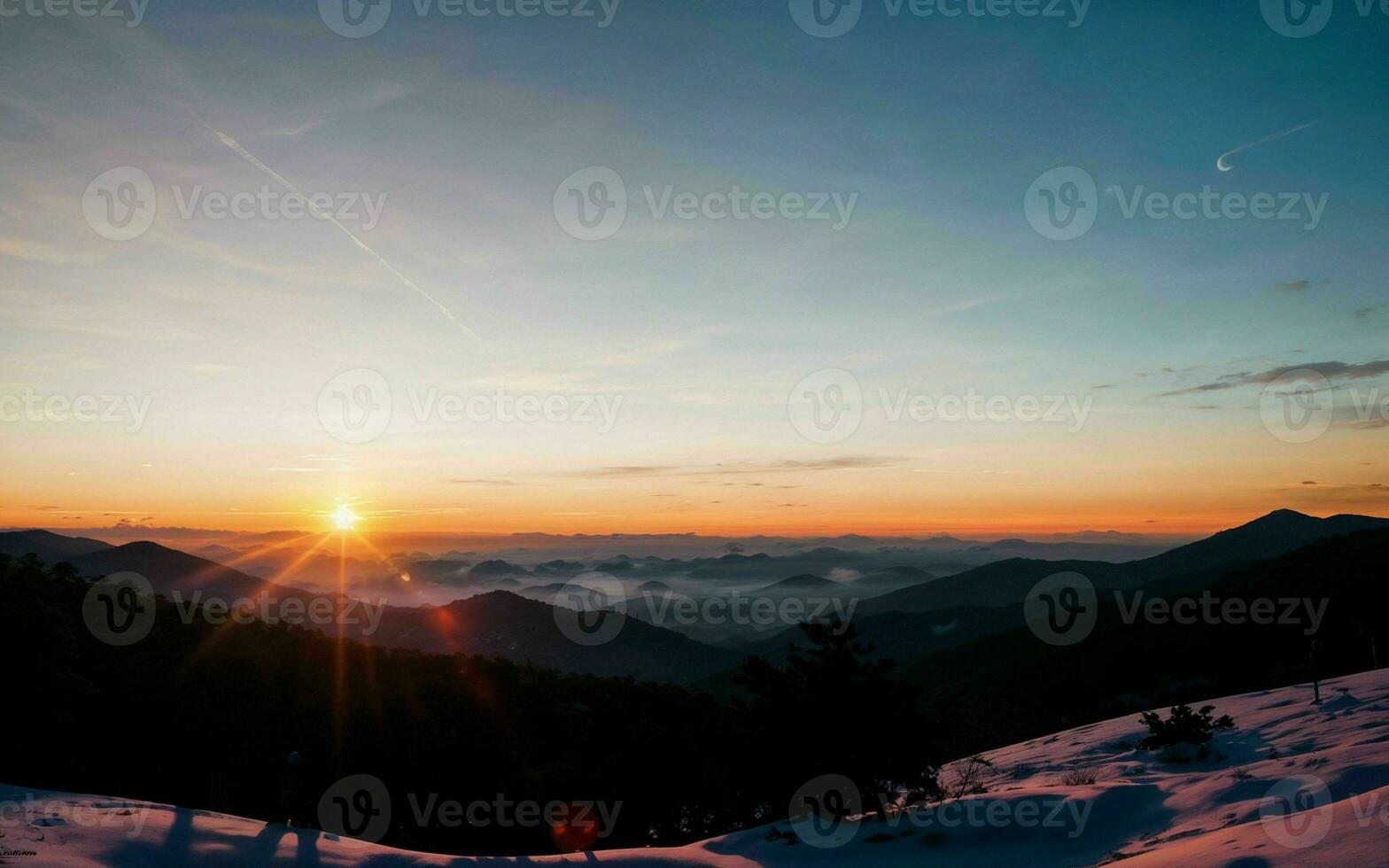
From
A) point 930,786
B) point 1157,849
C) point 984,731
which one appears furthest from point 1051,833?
point 984,731

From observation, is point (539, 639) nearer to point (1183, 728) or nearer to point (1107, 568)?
point (1183, 728)

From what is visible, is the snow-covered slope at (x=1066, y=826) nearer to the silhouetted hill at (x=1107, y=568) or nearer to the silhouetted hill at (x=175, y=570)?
the silhouetted hill at (x=175, y=570)

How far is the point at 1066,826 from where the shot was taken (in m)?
9.90

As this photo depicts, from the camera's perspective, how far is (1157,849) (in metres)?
7.86

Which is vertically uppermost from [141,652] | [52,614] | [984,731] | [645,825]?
[52,614]

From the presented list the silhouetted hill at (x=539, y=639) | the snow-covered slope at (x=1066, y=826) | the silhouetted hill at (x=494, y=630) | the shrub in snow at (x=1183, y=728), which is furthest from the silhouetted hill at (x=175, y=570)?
the shrub in snow at (x=1183, y=728)

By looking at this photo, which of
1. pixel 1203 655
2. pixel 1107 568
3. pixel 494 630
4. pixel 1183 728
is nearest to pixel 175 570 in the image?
pixel 494 630

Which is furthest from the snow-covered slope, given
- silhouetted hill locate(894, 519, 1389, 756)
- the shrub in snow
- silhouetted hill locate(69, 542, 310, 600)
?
silhouetted hill locate(69, 542, 310, 600)

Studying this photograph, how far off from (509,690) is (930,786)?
2000 centimetres

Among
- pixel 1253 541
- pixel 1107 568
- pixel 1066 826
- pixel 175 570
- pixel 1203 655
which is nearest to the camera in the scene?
pixel 1066 826

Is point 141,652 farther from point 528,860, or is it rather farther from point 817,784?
point 817,784

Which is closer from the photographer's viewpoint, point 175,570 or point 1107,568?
point 175,570

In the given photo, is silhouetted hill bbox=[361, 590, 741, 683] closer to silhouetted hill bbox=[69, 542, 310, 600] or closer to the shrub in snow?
silhouetted hill bbox=[69, 542, 310, 600]

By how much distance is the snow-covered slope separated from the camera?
21.8ft
